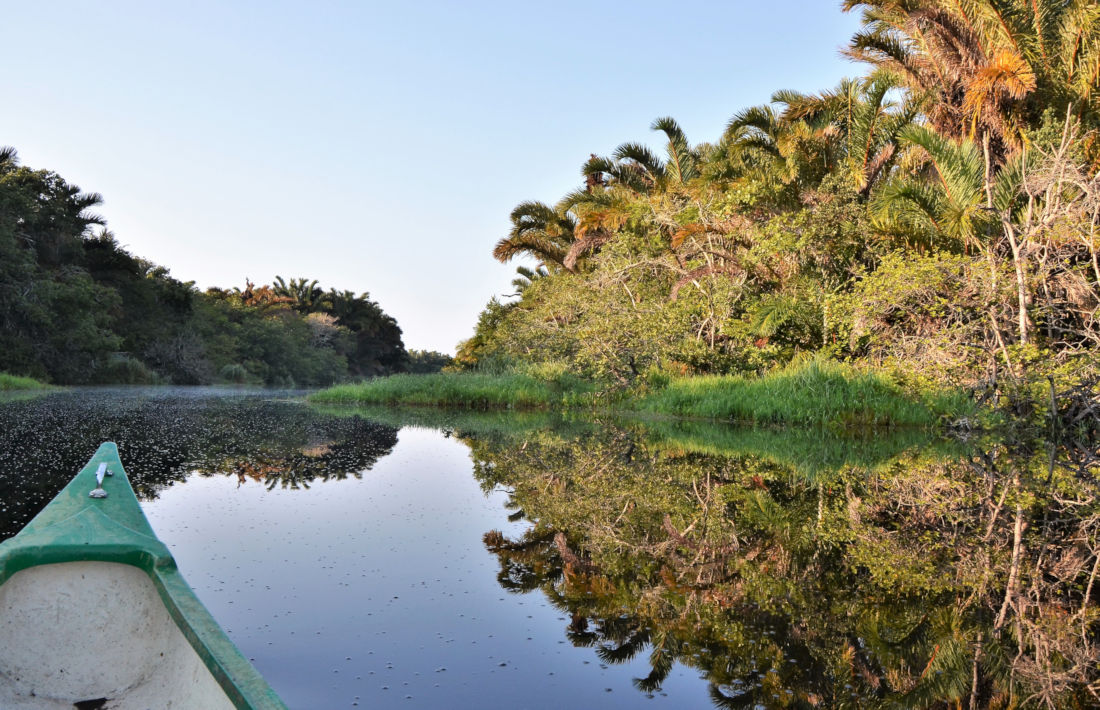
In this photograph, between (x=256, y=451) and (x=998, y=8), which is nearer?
(x=256, y=451)

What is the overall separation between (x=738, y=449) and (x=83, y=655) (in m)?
8.89

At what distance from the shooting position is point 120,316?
3562cm

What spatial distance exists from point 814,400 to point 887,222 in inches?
159

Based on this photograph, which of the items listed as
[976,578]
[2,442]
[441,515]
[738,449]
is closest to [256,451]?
[2,442]

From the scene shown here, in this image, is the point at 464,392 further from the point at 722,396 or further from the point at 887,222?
the point at 887,222

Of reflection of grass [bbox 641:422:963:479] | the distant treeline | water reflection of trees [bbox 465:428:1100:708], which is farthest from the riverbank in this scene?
the distant treeline

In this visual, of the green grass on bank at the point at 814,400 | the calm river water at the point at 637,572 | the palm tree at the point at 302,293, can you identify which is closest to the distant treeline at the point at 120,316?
the palm tree at the point at 302,293

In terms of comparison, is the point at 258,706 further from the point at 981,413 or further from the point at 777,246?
the point at 777,246

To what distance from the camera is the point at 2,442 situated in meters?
9.12

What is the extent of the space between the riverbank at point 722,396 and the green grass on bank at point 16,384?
995 cm

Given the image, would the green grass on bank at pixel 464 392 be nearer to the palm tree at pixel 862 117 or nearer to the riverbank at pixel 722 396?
the riverbank at pixel 722 396

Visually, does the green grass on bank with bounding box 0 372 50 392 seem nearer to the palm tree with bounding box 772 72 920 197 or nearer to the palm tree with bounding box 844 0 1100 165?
the palm tree with bounding box 772 72 920 197

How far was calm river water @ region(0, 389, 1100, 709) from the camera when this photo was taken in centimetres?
286

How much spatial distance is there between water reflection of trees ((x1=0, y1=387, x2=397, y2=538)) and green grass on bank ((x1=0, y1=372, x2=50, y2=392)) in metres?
8.43
